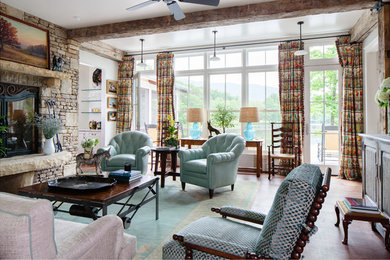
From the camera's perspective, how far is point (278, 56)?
5.47 m

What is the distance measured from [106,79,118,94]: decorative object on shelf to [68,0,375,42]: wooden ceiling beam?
1.51m

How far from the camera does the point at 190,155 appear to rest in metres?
4.14

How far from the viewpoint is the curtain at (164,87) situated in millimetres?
6223

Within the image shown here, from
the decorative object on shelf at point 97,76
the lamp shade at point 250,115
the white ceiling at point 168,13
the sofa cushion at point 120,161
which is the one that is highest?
the white ceiling at point 168,13

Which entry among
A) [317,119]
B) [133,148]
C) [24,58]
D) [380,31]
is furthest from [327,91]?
[24,58]

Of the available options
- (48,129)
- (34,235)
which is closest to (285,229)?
(34,235)

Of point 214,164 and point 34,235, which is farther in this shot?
point 214,164

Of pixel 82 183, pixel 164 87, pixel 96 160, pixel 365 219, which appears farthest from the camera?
pixel 164 87

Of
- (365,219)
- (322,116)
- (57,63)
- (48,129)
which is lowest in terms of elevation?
(365,219)

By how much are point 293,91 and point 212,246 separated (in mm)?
4679

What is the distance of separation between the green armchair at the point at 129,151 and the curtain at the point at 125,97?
69.0 inches

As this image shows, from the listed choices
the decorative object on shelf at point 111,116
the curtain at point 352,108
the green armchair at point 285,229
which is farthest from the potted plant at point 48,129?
the curtain at point 352,108

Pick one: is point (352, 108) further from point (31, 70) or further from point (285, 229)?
point (31, 70)

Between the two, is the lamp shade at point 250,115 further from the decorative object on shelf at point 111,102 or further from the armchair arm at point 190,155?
the decorative object on shelf at point 111,102
